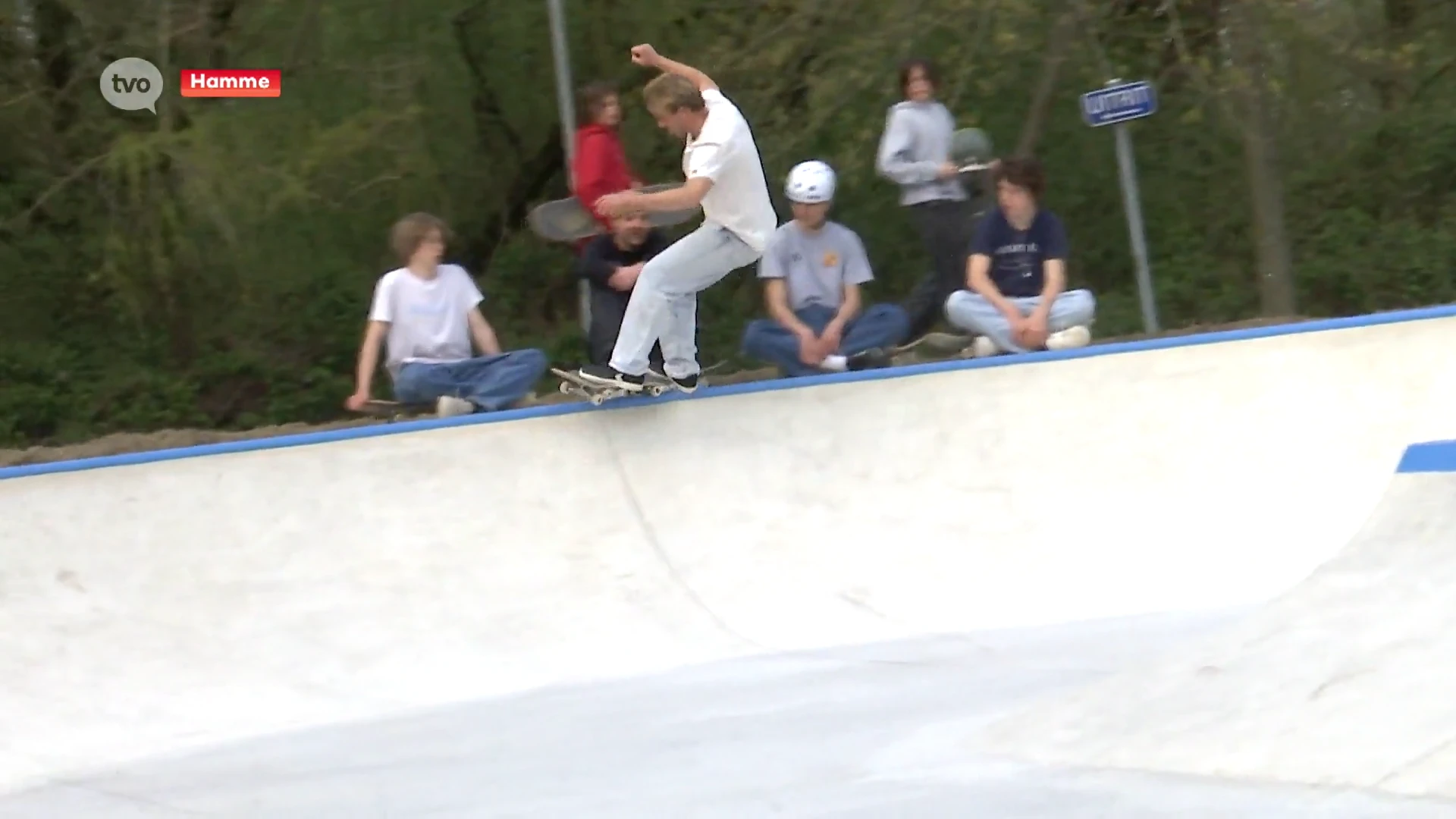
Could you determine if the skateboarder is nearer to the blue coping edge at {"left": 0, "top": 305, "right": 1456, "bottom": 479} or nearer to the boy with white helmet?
the blue coping edge at {"left": 0, "top": 305, "right": 1456, "bottom": 479}

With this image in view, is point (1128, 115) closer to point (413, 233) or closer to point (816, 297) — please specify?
point (816, 297)

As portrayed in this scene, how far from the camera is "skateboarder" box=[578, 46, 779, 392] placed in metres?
6.74

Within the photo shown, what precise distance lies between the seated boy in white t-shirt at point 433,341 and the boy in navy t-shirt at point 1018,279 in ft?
6.74

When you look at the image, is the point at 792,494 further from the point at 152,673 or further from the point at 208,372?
the point at 208,372

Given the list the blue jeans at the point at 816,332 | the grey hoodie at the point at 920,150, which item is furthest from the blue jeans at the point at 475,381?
the grey hoodie at the point at 920,150

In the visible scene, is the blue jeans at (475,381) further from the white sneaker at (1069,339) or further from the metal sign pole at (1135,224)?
the metal sign pole at (1135,224)

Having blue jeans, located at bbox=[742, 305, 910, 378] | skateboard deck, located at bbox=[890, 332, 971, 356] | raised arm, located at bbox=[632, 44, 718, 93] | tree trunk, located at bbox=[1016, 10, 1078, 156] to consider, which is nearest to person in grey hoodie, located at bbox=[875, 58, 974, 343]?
skateboard deck, located at bbox=[890, 332, 971, 356]

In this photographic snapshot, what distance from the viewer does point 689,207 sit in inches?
271

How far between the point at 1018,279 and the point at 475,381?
2564mm

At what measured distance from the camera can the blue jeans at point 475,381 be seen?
751 cm

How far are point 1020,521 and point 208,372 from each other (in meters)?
7.28

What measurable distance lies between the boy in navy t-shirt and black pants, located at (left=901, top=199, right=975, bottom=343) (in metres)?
0.55

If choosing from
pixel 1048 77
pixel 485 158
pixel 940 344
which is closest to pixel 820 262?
pixel 940 344

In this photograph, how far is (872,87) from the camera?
11.4m
